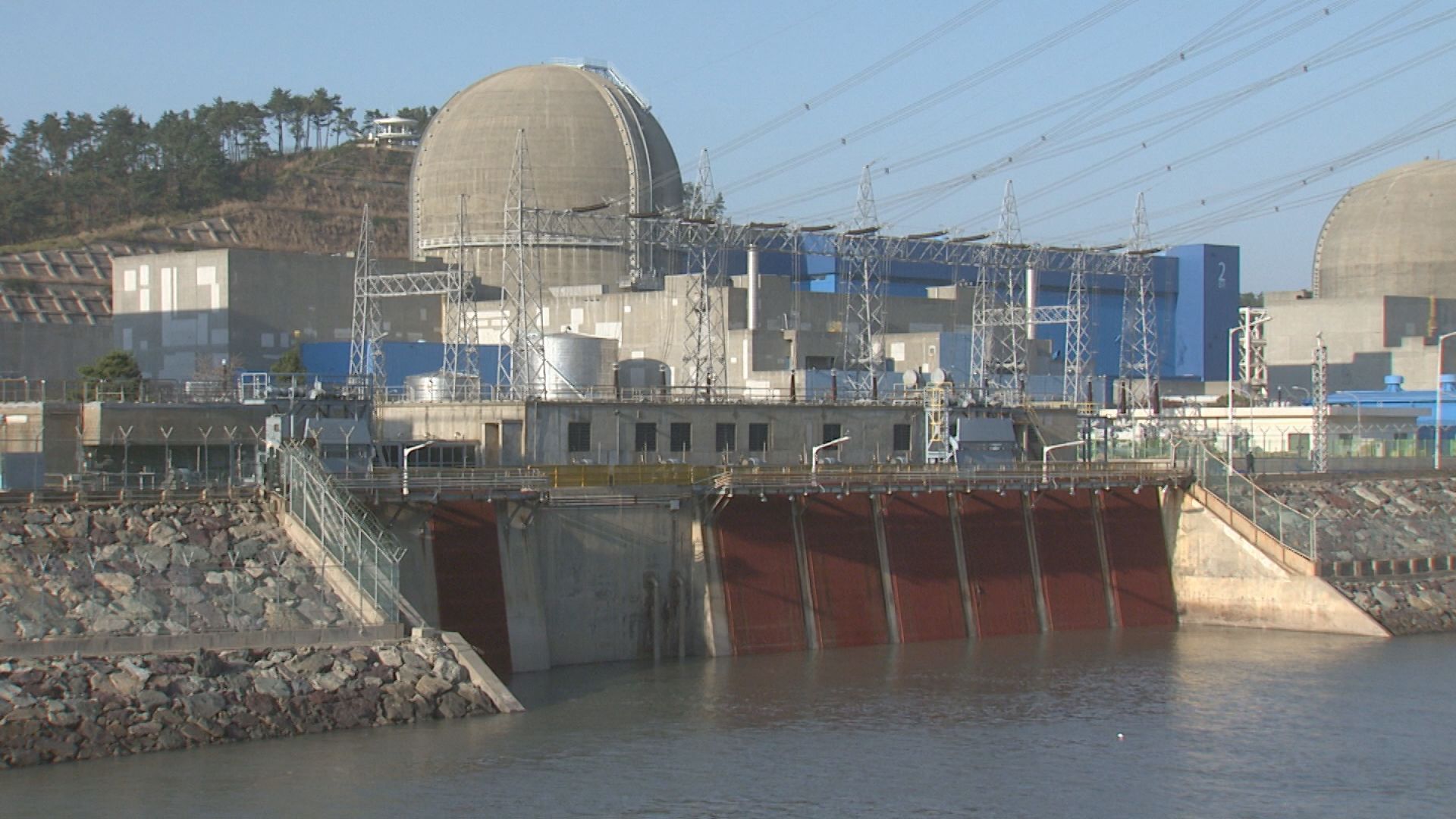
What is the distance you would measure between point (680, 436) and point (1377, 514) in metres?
24.4

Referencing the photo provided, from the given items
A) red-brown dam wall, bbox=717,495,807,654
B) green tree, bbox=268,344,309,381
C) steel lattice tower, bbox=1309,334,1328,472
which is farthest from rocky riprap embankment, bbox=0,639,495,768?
green tree, bbox=268,344,309,381

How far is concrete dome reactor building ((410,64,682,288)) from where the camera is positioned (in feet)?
299

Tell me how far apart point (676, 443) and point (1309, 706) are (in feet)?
76.0

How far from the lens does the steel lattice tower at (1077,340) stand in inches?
3472

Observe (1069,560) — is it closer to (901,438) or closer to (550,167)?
(901,438)

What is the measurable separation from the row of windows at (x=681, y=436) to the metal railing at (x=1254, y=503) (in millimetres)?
11932

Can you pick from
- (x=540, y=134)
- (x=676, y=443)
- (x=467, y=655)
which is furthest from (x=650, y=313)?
(x=467, y=655)

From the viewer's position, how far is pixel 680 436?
190ft

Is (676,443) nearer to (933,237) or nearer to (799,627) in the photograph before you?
(799,627)

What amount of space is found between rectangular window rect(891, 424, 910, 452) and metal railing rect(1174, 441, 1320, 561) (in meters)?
9.16

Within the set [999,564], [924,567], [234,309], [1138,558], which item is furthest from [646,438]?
[234,309]

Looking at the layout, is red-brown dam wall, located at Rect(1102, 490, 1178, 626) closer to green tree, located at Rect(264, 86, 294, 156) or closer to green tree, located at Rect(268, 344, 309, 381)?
green tree, located at Rect(268, 344, 309, 381)

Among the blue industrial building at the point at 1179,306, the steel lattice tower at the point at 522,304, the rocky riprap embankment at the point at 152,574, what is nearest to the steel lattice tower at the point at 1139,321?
the blue industrial building at the point at 1179,306

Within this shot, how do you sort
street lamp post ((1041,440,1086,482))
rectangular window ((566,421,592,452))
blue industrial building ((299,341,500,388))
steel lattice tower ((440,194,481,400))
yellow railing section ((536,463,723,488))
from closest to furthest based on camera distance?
yellow railing section ((536,463,723,488)) < rectangular window ((566,421,592,452)) < street lamp post ((1041,440,1086,482)) < steel lattice tower ((440,194,481,400)) < blue industrial building ((299,341,500,388))
